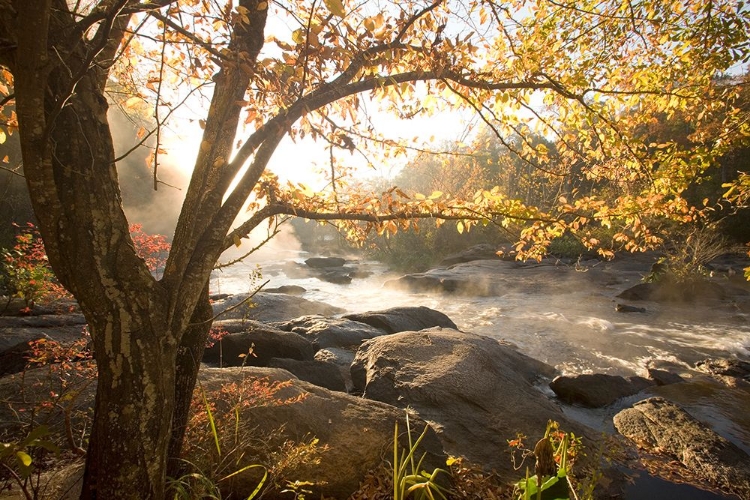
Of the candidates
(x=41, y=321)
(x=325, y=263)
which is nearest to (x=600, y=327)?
(x=41, y=321)

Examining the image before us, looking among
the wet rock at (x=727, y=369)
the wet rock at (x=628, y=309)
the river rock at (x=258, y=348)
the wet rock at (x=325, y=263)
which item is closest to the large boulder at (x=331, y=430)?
the river rock at (x=258, y=348)

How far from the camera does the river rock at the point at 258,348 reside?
5781 millimetres

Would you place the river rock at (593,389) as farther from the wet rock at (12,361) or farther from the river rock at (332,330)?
the wet rock at (12,361)

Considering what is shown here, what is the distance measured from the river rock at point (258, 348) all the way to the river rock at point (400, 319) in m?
2.52

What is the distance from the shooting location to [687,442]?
14.8ft

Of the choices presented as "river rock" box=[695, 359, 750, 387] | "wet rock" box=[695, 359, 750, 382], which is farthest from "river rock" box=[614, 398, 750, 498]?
"wet rock" box=[695, 359, 750, 382]

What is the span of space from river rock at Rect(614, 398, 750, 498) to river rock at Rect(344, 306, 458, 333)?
4.51 metres

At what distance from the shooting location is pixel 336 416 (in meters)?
3.37

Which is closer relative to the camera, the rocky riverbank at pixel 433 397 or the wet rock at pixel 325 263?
the rocky riverbank at pixel 433 397

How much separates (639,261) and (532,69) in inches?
844

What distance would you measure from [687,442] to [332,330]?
18.7ft

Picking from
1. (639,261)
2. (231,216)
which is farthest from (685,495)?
(639,261)

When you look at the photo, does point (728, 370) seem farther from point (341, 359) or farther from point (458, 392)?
point (341, 359)

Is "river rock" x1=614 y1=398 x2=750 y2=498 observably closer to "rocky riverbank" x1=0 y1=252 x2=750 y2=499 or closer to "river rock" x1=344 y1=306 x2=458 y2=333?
"rocky riverbank" x1=0 y1=252 x2=750 y2=499
